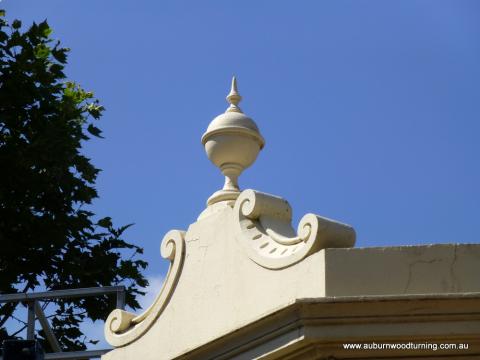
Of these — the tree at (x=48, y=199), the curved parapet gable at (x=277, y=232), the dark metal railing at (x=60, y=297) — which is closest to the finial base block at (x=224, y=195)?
Result: the curved parapet gable at (x=277, y=232)

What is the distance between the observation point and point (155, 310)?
27.5 feet

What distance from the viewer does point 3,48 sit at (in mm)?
16594

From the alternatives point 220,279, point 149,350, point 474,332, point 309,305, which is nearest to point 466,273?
point 474,332

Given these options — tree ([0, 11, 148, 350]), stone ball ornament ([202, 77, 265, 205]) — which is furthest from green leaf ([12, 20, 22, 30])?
stone ball ornament ([202, 77, 265, 205])

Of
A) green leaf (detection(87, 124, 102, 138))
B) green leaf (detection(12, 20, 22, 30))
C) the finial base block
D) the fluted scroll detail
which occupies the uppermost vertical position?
green leaf (detection(12, 20, 22, 30))

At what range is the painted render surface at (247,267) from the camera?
6.96 meters

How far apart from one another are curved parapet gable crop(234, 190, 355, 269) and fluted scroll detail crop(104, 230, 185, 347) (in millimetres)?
668

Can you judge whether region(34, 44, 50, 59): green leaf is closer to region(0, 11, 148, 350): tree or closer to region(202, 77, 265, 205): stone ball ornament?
region(0, 11, 148, 350): tree

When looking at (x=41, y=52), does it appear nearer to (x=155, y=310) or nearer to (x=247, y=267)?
(x=155, y=310)

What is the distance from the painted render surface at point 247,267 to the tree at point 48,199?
7016 mm

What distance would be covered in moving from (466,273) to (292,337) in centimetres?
106

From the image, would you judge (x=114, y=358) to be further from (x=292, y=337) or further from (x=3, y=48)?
(x=3, y=48)

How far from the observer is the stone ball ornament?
8484mm

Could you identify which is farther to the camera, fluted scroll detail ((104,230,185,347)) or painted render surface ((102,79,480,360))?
fluted scroll detail ((104,230,185,347))
